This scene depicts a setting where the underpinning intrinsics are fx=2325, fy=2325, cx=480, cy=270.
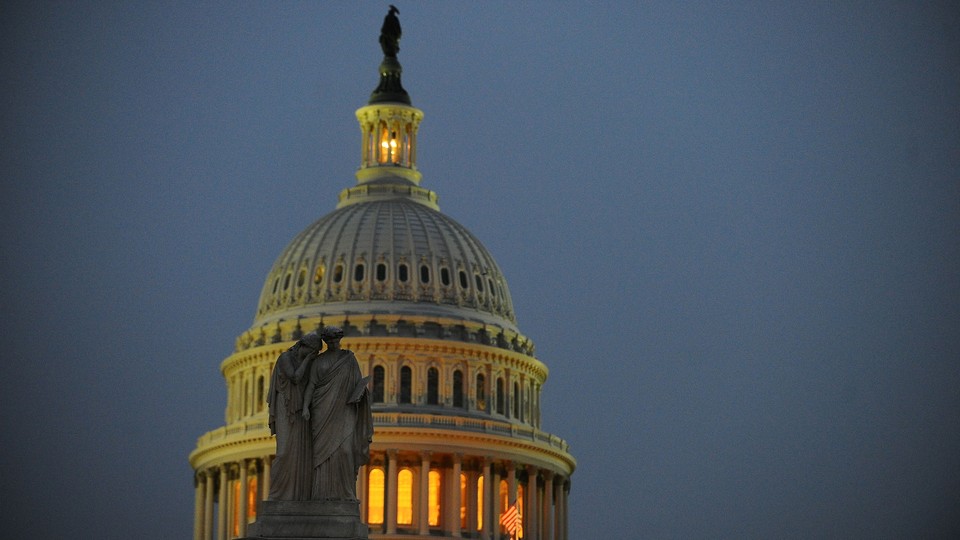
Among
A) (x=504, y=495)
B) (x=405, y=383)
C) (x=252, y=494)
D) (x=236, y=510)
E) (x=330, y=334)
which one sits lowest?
(x=330, y=334)

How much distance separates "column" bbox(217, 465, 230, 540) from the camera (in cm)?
14612

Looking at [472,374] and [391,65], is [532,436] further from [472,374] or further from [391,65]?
[391,65]

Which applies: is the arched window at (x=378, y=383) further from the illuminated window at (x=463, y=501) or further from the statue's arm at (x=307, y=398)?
the statue's arm at (x=307, y=398)

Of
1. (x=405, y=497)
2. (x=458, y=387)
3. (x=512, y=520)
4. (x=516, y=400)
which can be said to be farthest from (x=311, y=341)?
(x=516, y=400)

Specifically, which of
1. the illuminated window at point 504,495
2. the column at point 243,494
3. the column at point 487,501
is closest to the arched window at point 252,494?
the column at point 243,494

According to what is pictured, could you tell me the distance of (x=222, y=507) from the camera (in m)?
147

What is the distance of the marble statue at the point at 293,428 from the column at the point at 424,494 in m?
107

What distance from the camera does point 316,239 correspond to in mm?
156375

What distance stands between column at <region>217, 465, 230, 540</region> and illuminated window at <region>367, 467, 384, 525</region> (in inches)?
370

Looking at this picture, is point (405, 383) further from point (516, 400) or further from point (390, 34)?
point (390, 34)

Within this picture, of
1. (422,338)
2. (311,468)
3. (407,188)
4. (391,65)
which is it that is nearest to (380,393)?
(422,338)

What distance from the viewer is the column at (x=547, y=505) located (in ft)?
486

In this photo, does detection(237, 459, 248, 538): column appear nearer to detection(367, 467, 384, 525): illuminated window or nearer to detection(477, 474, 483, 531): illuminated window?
detection(367, 467, 384, 525): illuminated window

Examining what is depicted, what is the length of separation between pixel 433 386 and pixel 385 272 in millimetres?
8944
